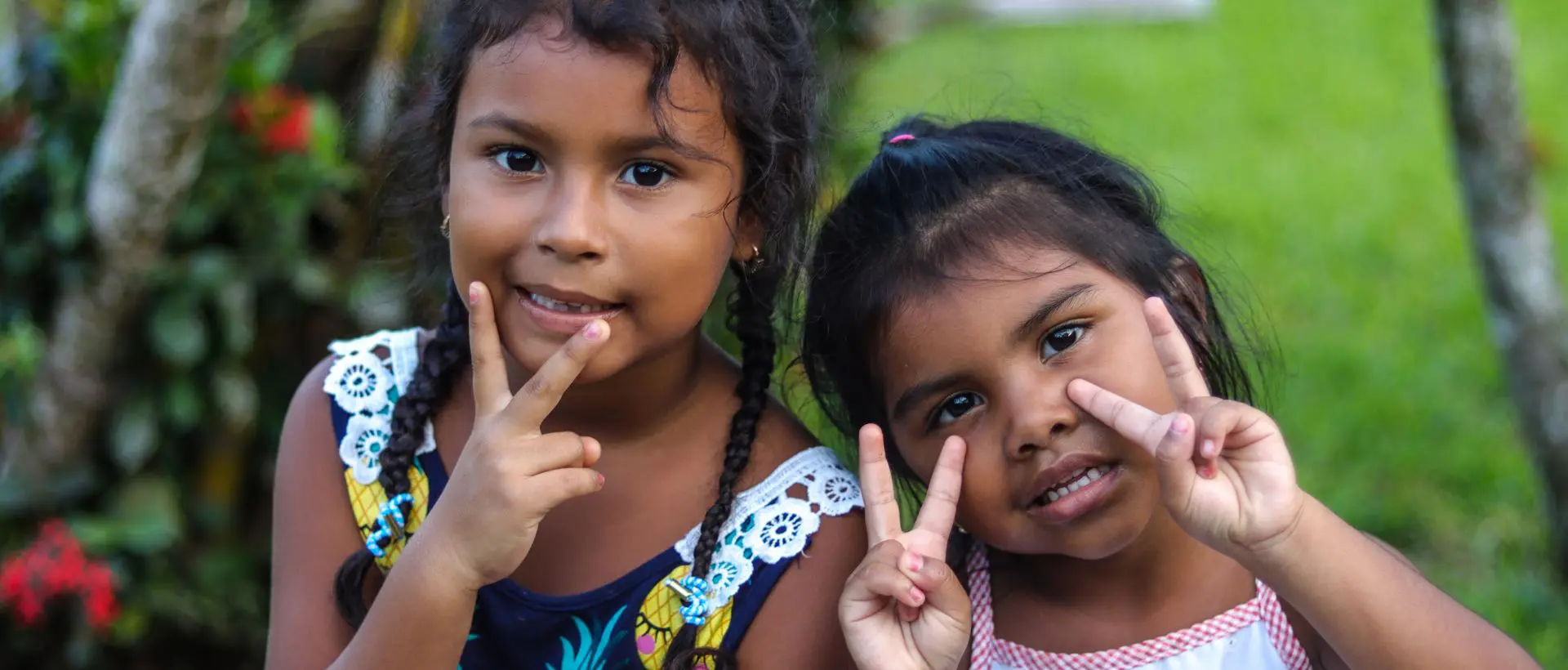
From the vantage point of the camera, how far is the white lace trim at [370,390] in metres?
2.31

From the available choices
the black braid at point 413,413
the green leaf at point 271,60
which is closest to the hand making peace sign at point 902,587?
the black braid at point 413,413

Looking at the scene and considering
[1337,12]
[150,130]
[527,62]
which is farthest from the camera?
[1337,12]

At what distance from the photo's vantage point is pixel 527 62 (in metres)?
2.00

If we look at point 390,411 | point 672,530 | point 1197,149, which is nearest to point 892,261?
point 672,530

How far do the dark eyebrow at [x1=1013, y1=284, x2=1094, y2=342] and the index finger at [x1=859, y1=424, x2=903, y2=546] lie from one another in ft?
0.79

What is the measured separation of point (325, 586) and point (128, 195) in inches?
48.2

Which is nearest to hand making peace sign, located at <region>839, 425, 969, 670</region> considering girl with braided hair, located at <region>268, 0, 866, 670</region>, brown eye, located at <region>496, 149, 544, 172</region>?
girl with braided hair, located at <region>268, 0, 866, 670</region>

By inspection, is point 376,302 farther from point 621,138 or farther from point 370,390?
point 621,138

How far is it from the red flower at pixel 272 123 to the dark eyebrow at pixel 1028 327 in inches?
77.7

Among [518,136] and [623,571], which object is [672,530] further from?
[518,136]

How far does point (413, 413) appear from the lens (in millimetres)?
2311

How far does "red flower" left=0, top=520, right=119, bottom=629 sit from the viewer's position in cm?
314

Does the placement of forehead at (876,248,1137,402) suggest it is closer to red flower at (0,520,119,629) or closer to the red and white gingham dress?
the red and white gingham dress

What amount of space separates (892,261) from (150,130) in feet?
5.37
